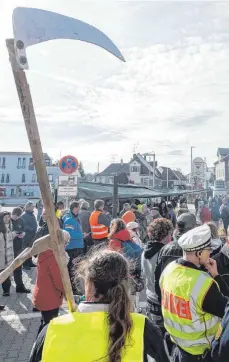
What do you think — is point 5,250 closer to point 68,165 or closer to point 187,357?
point 68,165

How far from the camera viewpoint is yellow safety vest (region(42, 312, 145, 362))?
170 cm

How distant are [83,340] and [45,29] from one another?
1.42m

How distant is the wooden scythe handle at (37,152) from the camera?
4.64ft

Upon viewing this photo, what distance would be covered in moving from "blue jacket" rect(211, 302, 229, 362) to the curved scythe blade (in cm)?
166

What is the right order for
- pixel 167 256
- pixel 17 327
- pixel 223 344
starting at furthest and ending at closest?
pixel 17 327 < pixel 167 256 < pixel 223 344

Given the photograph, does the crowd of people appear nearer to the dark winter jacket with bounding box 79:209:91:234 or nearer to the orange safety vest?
the orange safety vest

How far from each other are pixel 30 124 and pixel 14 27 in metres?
0.37

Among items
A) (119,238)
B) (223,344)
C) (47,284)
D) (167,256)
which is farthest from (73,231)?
(223,344)

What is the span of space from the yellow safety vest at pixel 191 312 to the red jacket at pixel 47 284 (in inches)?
77.0

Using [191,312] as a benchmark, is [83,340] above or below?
above

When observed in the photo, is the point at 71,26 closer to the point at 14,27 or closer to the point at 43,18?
the point at 43,18

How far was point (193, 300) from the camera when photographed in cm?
258

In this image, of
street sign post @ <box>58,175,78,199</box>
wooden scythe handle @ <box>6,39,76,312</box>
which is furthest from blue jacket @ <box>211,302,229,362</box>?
street sign post @ <box>58,175,78,199</box>

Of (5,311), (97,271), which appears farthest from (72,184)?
(97,271)
